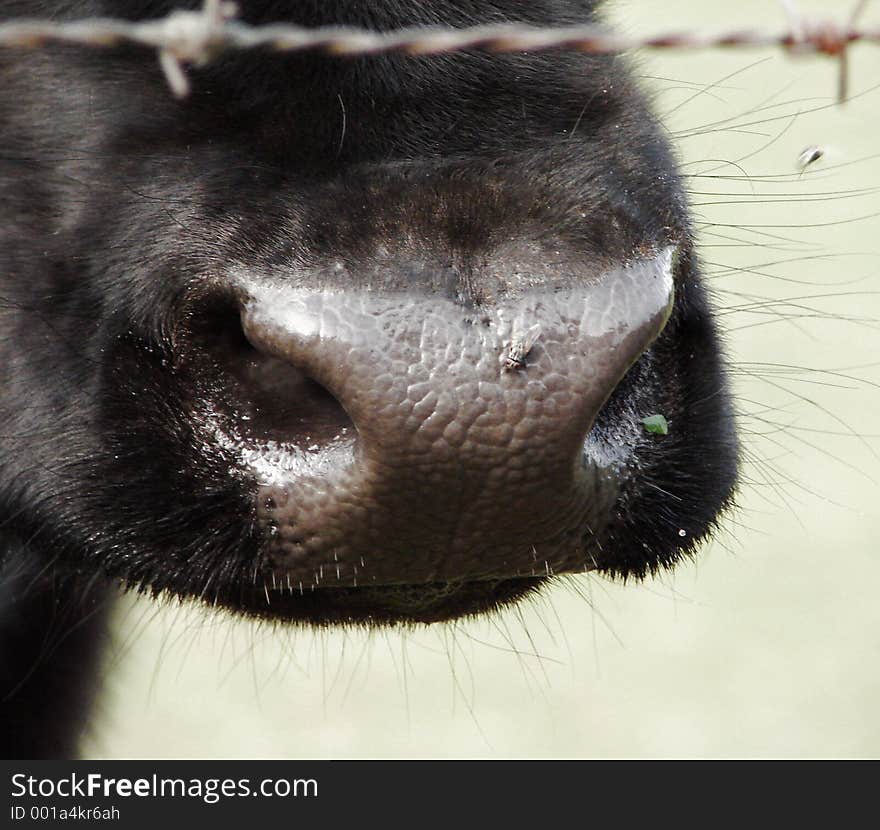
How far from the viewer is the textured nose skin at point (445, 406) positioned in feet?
3.35

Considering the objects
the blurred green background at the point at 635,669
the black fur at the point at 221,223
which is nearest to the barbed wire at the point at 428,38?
the black fur at the point at 221,223

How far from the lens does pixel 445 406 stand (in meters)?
1.03

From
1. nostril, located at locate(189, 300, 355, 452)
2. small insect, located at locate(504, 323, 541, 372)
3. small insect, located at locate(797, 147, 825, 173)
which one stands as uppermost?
small insect, located at locate(504, 323, 541, 372)

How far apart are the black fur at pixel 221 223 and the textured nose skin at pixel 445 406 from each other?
50 millimetres

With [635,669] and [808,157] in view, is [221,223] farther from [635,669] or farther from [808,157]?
[635,669]

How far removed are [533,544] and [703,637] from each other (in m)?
2.13

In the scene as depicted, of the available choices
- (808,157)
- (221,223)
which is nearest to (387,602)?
(221,223)

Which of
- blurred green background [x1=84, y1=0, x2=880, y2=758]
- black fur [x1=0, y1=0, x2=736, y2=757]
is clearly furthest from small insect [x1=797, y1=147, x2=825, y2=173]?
blurred green background [x1=84, y1=0, x2=880, y2=758]

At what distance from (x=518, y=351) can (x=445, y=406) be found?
0.07m

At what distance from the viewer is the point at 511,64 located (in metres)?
1.19

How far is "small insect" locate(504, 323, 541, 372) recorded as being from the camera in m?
1.04

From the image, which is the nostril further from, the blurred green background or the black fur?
the blurred green background

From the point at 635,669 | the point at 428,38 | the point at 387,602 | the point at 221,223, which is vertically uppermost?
the point at 428,38

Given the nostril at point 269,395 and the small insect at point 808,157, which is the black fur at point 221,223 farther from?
the small insect at point 808,157
